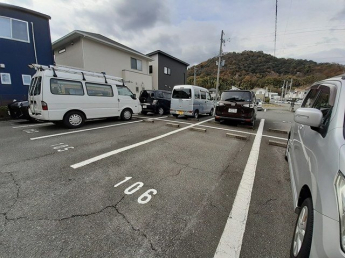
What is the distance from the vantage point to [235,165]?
11.8 ft

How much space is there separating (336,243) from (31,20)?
16.7 m

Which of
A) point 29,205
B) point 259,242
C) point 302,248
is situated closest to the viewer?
point 302,248

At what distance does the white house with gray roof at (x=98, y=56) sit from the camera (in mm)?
12395

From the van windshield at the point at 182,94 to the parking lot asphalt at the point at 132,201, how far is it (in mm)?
5115

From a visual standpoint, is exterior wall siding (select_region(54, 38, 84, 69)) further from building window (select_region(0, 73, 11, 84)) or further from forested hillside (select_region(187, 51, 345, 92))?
forested hillside (select_region(187, 51, 345, 92))

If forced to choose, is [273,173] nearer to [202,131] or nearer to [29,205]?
[202,131]

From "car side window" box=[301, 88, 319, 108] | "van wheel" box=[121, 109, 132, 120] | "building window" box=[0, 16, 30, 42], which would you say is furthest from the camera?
"building window" box=[0, 16, 30, 42]

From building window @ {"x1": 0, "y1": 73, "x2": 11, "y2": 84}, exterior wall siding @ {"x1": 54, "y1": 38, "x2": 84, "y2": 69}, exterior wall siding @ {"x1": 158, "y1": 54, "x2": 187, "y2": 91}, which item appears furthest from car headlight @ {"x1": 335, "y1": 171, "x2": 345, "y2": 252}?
exterior wall siding @ {"x1": 158, "y1": 54, "x2": 187, "y2": 91}

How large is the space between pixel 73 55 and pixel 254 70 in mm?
54931

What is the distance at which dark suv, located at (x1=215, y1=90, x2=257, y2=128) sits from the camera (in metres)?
6.92

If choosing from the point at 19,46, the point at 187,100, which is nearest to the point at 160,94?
the point at 187,100

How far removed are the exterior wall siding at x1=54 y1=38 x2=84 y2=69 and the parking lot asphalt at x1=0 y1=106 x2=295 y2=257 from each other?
10.4 m

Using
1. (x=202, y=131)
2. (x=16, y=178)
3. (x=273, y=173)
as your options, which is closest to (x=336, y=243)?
(x=273, y=173)

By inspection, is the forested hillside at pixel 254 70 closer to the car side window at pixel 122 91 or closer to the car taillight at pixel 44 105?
the car side window at pixel 122 91
